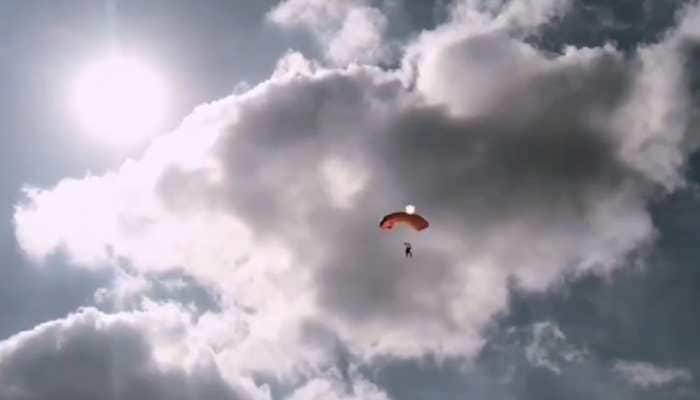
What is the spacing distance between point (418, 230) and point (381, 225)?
382 cm

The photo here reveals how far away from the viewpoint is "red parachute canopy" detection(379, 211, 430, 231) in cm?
9556

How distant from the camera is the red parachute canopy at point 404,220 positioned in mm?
95562

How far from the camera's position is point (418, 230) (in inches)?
3782

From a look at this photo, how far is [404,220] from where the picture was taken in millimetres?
95812

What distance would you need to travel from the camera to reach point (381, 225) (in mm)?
95062
